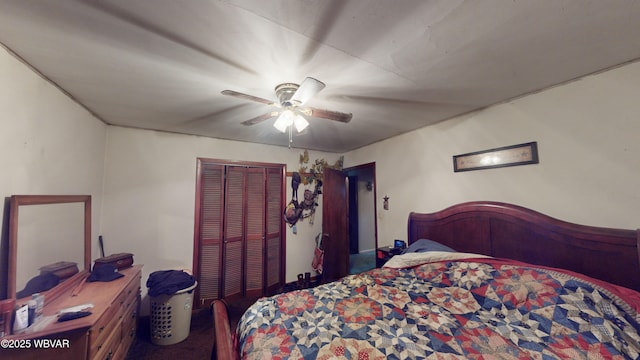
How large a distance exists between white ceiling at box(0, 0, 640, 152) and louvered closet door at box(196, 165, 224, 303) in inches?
52.0

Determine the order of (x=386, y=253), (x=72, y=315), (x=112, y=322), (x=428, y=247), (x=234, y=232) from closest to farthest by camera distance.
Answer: (x=72, y=315) < (x=112, y=322) < (x=428, y=247) < (x=386, y=253) < (x=234, y=232)

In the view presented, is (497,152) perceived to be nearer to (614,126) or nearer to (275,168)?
(614,126)

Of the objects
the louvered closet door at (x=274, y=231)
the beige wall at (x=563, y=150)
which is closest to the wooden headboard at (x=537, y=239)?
the beige wall at (x=563, y=150)

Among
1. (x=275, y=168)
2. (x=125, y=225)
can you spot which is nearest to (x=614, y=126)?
(x=275, y=168)

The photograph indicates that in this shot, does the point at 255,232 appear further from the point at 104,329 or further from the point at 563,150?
the point at 563,150

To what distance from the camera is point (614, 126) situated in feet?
5.26

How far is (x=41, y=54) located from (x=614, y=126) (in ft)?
12.3

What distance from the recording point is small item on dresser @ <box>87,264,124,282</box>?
201 centimetres

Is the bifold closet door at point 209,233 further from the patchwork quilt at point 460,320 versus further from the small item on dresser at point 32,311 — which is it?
the patchwork quilt at point 460,320

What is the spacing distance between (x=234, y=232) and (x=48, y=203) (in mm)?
1926

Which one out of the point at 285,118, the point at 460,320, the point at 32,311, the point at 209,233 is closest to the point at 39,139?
the point at 32,311

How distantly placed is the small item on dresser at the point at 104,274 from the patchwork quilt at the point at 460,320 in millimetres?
1427

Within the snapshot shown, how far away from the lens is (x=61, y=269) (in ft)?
5.75

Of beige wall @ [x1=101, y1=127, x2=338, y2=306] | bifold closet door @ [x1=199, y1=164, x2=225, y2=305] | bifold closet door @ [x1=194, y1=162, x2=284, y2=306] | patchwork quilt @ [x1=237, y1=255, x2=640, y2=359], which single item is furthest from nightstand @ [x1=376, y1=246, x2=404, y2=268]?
beige wall @ [x1=101, y1=127, x2=338, y2=306]
